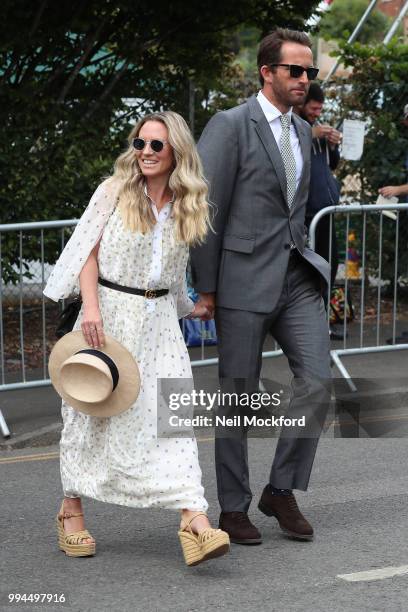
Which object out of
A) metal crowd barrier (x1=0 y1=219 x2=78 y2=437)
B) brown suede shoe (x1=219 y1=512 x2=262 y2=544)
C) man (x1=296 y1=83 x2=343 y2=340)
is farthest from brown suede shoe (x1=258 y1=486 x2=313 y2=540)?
man (x1=296 y1=83 x2=343 y2=340)

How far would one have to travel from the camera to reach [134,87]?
10.3m

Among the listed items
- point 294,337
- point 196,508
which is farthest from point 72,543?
point 294,337

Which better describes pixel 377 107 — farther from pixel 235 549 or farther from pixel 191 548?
pixel 191 548

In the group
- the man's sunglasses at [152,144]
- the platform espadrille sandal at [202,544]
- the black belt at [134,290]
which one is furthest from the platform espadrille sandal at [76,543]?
the man's sunglasses at [152,144]

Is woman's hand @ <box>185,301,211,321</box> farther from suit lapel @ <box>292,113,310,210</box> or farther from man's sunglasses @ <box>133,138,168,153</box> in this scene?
man's sunglasses @ <box>133,138,168,153</box>

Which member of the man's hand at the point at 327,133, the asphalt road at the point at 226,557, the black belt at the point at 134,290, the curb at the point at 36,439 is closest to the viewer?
the asphalt road at the point at 226,557

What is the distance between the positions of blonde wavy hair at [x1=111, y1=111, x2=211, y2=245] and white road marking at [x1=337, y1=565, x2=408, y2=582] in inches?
57.2

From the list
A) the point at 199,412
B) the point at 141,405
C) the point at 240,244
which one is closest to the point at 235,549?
the point at 141,405

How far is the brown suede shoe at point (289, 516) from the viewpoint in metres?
5.12

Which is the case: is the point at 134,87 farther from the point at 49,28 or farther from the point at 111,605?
the point at 111,605

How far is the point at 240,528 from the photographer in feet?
16.6

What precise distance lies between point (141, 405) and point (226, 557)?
2.35ft

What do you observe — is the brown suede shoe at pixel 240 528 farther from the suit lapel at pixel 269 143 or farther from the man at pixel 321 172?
the man at pixel 321 172

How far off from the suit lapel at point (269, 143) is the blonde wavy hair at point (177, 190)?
1.27 ft
